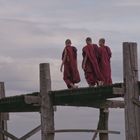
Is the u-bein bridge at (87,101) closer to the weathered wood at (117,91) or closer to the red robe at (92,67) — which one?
the weathered wood at (117,91)

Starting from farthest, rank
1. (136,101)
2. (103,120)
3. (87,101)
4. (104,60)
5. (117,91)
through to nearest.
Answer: (103,120) → (87,101) → (104,60) → (117,91) → (136,101)

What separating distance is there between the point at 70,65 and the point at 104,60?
2.71 ft

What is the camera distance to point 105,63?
46.6 ft

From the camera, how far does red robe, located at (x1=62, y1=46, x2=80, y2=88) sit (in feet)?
47.5

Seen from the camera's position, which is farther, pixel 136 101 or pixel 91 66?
pixel 91 66

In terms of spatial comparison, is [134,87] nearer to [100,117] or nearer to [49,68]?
[49,68]

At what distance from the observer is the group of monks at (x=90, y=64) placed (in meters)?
14.0

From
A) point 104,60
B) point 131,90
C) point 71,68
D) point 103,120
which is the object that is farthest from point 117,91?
point 103,120

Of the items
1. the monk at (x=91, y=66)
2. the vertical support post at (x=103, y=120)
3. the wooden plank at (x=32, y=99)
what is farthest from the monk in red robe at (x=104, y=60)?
the vertical support post at (x=103, y=120)

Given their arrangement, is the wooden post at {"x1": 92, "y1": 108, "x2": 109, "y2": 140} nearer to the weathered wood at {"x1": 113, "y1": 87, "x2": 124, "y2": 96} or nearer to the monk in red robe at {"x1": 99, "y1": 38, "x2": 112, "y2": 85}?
the monk in red robe at {"x1": 99, "y1": 38, "x2": 112, "y2": 85}

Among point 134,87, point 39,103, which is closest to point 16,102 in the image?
point 39,103

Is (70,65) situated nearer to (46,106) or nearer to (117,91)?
(46,106)

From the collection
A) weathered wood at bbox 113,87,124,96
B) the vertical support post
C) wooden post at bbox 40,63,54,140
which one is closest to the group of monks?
wooden post at bbox 40,63,54,140

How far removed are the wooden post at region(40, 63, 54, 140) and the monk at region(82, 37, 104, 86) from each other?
0.85m
